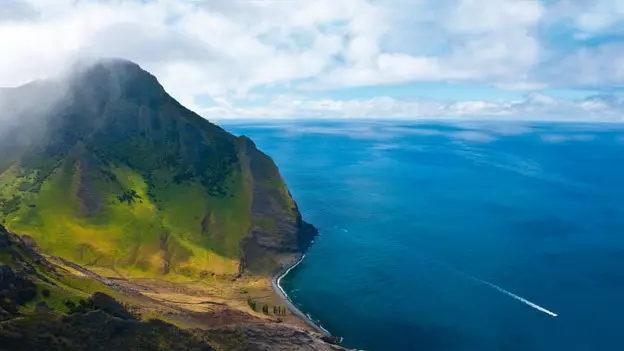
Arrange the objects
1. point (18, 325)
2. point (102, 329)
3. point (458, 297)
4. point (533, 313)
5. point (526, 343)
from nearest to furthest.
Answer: point (18, 325)
point (102, 329)
point (526, 343)
point (533, 313)
point (458, 297)

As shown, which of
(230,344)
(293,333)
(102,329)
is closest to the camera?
(102,329)

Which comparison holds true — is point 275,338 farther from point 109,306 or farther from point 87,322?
point 87,322

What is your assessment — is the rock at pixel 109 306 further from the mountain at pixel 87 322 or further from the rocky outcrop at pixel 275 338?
the rocky outcrop at pixel 275 338

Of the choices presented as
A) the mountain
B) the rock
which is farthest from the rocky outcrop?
the rock

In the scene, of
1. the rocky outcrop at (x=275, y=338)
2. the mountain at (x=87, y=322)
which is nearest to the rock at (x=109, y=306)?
the mountain at (x=87, y=322)

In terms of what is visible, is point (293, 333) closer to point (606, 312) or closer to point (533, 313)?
point (533, 313)

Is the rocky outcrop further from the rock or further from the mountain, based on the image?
the rock

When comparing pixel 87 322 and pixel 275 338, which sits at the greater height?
pixel 87 322

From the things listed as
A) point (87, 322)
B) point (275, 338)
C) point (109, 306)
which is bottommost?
point (275, 338)

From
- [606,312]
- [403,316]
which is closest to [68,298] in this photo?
[403,316]

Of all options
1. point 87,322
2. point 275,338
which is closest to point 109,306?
point 87,322

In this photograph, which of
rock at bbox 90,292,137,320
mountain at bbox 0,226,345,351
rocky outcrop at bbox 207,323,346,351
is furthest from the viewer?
rocky outcrop at bbox 207,323,346,351
